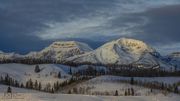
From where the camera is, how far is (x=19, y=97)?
126 metres

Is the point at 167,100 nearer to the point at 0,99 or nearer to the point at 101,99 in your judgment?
the point at 101,99

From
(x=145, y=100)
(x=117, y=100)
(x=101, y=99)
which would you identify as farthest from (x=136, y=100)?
(x=101, y=99)

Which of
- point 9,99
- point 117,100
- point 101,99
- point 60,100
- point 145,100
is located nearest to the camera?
point 9,99

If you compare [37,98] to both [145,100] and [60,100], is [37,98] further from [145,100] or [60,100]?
[145,100]

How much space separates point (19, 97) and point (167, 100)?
65.8 meters

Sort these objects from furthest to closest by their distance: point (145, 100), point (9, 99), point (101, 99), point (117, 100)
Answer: point (145, 100)
point (117, 100)
point (101, 99)
point (9, 99)

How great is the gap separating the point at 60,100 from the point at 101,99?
43.7 feet

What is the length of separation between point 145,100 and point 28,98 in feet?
172

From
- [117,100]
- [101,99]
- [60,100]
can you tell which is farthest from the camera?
[117,100]

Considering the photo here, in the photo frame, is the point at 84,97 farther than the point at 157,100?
No

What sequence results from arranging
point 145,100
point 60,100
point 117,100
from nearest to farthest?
point 60,100, point 117,100, point 145,100

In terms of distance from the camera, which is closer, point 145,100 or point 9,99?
point 9,99

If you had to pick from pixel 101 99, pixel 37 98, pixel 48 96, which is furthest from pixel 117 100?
pixel 37 98

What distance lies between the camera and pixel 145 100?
16900 cm
